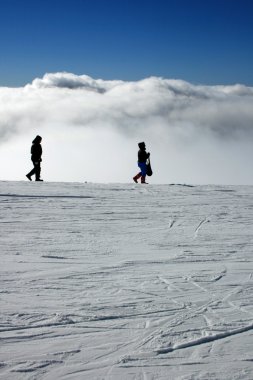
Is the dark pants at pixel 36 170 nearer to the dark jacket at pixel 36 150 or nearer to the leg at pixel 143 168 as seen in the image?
the dark jacket at pixel 36 150

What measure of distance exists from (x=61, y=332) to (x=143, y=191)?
1067cm

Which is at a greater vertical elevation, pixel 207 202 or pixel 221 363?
pixel 207 202

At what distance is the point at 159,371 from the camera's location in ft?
10.6

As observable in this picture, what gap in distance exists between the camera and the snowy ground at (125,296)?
11.0 feet

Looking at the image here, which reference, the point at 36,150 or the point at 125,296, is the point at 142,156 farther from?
the point at 125,296

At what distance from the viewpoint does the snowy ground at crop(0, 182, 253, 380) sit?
336cm

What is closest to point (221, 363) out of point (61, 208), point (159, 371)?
point (159, 371)

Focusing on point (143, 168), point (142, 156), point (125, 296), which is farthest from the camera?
point (143, 168)

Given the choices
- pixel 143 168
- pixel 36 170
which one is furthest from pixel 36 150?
pixel 143 168

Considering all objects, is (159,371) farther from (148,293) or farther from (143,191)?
(143,191)

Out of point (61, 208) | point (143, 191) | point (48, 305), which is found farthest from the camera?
point (143, 191)

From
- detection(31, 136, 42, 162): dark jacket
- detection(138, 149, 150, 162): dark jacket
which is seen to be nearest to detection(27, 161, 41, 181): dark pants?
detection(31, 136, 42, 162): dark jacket

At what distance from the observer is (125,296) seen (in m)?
4.73

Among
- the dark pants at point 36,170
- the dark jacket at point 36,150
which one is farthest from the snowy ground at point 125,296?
the dark pants at point 36,170
